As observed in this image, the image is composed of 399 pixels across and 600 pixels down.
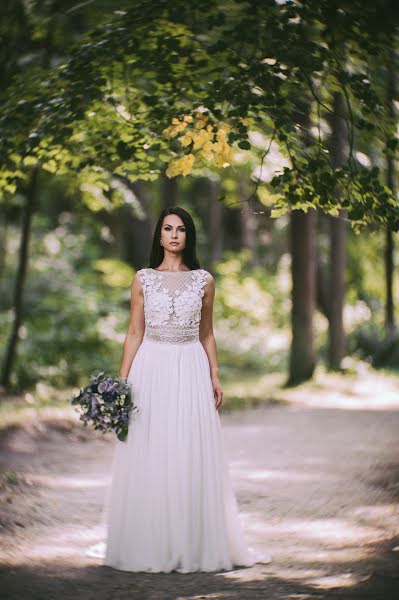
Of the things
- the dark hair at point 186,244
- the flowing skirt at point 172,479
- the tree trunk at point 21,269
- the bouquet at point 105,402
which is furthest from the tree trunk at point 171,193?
the bouquet at point 105,402

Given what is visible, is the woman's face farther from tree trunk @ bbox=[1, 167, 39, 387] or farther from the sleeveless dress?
tree trunk @ bbox=[1, 167, 39, 387]

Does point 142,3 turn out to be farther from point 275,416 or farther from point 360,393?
point 360,393

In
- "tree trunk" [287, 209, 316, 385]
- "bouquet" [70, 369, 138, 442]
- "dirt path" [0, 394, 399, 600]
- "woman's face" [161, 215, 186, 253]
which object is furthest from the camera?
"tree trunk" [287, 209, 316, 385]

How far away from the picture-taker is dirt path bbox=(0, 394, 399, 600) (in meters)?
4.84

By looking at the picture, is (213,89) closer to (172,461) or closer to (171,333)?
(171,333)

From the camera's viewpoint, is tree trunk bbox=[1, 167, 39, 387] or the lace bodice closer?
the lace bodice

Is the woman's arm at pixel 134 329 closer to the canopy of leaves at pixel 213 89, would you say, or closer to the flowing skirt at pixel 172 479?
the flowing skirt at pixel 172 479

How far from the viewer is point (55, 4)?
7.10 meters

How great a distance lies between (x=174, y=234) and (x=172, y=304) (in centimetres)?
48

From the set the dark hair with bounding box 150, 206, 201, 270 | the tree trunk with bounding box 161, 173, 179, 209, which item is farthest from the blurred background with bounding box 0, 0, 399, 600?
the tree trunk with bounding box 161, 173, 179, 209

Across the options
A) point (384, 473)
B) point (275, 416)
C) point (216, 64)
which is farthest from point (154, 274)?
point (275, 416)

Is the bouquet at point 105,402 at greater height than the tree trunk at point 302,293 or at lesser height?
greater

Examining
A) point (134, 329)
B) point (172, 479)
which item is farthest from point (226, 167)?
point (172, 479)

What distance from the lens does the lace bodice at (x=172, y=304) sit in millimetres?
5281
